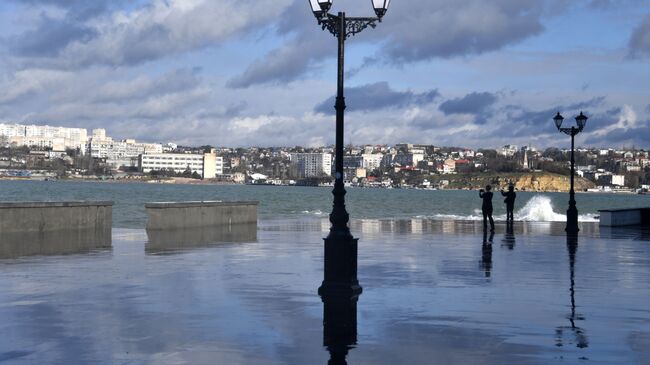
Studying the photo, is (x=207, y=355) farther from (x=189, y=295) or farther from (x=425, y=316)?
(x=189, y=295)

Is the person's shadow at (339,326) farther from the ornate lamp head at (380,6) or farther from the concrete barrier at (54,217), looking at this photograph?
the concrete barrier at (54,217)

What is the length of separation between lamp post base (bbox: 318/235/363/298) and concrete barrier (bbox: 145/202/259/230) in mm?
18037

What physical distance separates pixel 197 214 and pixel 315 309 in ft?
71.0

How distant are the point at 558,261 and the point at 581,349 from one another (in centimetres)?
1222

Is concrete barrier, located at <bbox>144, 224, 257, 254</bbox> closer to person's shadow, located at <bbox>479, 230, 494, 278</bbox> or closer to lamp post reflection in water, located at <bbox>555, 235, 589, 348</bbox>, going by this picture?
person's shadow, located at <bbox>479, 230, 494, 278</bbox>

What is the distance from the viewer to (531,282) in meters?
17.7

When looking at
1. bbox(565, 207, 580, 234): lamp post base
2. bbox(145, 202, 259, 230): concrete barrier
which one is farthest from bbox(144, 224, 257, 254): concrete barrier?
bbox(565, 207, 580, 234): lamp post base

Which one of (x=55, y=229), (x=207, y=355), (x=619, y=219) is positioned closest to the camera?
(x=207, y=355)

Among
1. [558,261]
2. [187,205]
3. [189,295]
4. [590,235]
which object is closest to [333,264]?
[189,295]

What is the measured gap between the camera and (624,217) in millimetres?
44344

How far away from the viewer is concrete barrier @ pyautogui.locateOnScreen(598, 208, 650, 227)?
142 ft

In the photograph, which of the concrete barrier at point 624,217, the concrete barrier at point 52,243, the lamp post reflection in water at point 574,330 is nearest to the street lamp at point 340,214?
the lamp post reflection in water at point 574,330

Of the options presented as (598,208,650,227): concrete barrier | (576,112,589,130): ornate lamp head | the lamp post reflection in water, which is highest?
(576,112,589,130): ornate lamp head

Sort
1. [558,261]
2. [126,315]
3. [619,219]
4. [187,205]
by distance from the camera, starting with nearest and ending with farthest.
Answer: [126,315], [558,261], [187,205], [619,219]
